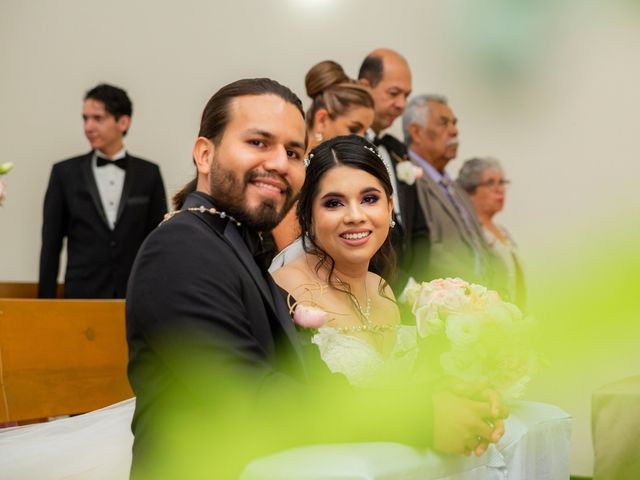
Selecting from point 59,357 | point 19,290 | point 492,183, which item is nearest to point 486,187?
point 492,183

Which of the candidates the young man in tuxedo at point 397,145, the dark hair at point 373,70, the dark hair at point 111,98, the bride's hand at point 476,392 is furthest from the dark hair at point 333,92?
the bride's hand at point 476,392

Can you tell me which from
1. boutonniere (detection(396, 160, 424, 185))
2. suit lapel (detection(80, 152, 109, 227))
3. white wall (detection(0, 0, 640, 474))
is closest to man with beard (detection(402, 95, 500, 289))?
boutonniere (detection(396, 160, 424, 185))

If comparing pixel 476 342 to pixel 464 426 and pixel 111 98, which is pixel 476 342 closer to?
pixel 464 426

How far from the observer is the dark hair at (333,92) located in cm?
304

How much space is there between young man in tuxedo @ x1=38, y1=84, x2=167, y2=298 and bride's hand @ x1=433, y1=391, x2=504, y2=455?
3.50 metres

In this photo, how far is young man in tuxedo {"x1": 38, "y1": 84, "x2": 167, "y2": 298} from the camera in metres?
4.41

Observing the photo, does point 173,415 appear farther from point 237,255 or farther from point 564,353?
point 564,353

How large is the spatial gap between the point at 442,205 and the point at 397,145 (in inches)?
17.8

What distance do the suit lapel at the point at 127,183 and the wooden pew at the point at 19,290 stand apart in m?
0.69

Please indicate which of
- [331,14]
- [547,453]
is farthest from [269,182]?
[331,14]

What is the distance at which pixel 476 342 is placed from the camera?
1.15 metres

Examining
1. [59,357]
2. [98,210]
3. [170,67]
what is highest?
[170,67]

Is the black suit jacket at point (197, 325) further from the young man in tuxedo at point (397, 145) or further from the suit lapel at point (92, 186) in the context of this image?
the suit lapel at point (92, 186)

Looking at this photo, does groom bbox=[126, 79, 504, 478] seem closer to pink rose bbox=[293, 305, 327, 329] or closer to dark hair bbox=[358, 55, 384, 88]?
pink rose bbox=[293, 305, 327, 329]
